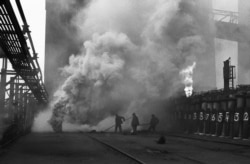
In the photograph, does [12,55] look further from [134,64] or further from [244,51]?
[244,51]

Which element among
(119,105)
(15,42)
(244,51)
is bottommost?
(119,105)

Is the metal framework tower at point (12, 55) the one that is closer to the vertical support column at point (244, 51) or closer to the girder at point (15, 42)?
the girder at point (15, 42)

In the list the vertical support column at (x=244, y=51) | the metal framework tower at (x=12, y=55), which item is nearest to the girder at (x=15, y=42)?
the metal framework tower at (x=12, y=55)

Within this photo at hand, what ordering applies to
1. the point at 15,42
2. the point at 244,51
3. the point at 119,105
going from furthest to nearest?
the point at 244,51 → the point at 119,105 → the point at 15,42

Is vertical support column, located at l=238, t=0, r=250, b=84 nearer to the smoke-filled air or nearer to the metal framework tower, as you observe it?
the smoke-filled air

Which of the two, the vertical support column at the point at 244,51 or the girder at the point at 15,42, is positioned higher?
the vertical support column at the point at 244,51

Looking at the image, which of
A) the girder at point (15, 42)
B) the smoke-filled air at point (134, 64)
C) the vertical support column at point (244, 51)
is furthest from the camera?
the vertical support column at point (244, 51)

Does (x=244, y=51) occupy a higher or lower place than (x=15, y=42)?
higher

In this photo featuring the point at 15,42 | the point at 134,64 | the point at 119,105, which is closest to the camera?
the point at 15,42

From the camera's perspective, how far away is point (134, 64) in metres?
35.6

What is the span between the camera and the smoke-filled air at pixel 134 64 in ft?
109

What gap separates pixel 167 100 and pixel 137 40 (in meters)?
6.60

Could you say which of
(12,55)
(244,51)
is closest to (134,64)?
(12,55)

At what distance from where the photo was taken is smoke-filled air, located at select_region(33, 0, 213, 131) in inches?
1304
